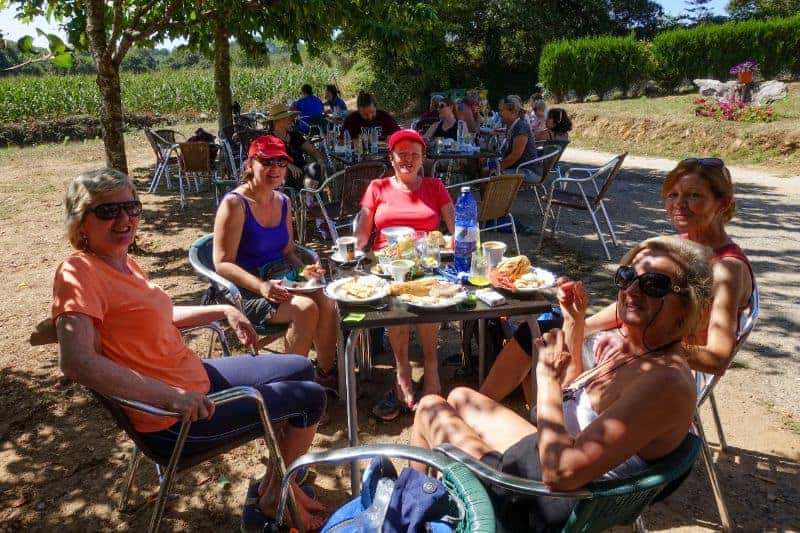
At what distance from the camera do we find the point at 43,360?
3863 mm

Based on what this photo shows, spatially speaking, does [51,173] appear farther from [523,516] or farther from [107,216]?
[523,516]

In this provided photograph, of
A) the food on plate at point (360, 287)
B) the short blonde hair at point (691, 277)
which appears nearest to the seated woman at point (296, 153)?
the food on plate at point (360, 287)

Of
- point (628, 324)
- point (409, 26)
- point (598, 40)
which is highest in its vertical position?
point (598, 40)

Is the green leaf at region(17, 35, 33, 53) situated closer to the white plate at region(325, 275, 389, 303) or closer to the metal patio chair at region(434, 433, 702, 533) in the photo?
the white plate at region(325, 275, 389, 303)

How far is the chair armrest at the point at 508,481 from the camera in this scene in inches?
56.6

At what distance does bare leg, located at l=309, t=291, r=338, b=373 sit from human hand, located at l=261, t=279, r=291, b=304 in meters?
0.30

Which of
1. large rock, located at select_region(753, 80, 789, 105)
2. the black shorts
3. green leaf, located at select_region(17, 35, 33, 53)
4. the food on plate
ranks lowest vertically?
the black shorts

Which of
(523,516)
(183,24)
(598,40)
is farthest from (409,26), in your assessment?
(598,40)

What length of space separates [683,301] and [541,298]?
0.86 meters

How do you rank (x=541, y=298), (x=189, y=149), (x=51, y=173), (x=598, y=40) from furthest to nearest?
(x=598, y=40)
(x=51, y=173)
(x=189, y=149)
(x=541, y=298)

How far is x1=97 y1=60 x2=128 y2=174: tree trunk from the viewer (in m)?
5.50

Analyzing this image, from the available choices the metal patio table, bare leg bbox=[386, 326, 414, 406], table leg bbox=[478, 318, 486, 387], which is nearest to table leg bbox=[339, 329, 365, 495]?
the metal patio table

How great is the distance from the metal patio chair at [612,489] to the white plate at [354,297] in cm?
97

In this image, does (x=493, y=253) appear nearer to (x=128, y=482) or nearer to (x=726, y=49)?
(x=128, y=482)
